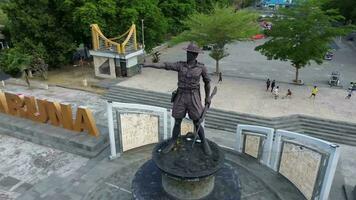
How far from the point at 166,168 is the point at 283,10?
70.3 ft

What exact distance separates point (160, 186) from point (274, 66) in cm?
2592

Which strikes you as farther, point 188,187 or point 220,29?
point 220,29

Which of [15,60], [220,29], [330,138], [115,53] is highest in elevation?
[220,29]

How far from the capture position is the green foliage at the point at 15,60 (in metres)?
28.7

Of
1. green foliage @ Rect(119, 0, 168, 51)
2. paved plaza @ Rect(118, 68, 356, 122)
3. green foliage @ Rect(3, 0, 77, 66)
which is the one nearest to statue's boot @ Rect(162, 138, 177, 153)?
paved plaza @ Rect(118, 68, 356, 122)

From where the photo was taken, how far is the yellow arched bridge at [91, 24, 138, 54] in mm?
29078

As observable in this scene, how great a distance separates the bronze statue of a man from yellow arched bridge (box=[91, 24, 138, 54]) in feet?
60.2

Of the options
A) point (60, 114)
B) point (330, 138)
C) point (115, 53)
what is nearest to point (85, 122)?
point (60, 114)

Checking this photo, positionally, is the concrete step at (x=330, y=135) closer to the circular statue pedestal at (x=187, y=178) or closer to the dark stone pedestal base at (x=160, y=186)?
the dark stone pedestal base at (x=160, y=186)

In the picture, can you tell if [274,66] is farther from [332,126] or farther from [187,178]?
[187,178]

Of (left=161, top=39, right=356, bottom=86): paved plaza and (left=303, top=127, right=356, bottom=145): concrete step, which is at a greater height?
(left=161, top=39, right=356, bottom=86): paved plaza

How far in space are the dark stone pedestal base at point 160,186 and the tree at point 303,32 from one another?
16.4 m

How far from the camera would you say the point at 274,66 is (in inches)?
1374

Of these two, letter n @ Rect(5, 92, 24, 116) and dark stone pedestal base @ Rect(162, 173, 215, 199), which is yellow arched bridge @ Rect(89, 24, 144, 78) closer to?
letter n @ Rect(5, 92, 24, 116)
